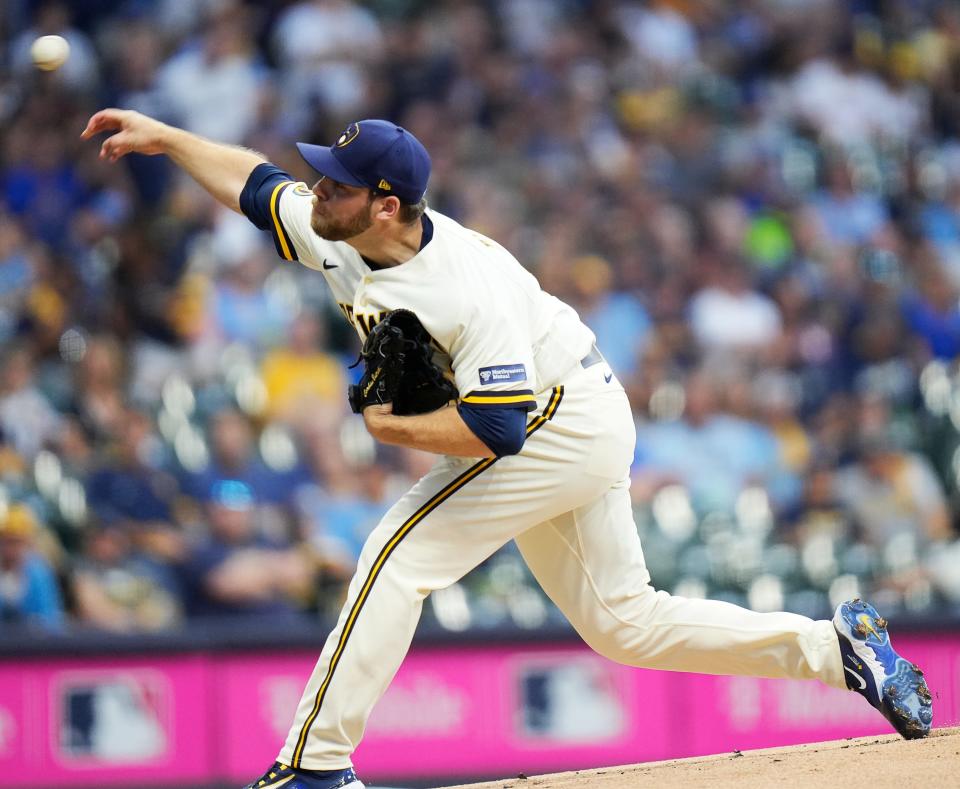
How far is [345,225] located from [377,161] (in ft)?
0.61

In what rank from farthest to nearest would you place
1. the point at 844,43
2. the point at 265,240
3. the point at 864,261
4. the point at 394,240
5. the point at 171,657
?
the point at 844,43, the point at 864,261, the point at 265,240, the point at 171,657, the point at 394,240

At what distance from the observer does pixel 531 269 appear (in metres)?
9.37

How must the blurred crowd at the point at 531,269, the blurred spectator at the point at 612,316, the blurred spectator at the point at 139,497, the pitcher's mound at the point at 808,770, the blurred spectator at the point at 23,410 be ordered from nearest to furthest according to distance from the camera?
the pitcher's mound at the point at 808,770 → the blurred spectator at the point at 139,497 → the blurred crowd at the point at 531,269 → the blurred spectator at the point at 23,410 → the blurred spectator at the point at 612,316

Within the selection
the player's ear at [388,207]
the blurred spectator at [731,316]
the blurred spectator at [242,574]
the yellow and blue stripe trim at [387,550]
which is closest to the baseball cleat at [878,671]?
the yellow and blue stripe trim at [387,550]

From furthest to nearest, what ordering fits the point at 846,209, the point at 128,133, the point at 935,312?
the point at 846,209 < the point at 935,312 < the point at 128,133

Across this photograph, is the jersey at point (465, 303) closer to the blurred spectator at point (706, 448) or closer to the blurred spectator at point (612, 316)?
the blurred spectator at point (706, 448)

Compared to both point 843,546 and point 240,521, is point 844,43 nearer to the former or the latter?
point 843,546

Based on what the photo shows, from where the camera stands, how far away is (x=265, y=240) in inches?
365

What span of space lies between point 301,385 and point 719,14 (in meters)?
5.02

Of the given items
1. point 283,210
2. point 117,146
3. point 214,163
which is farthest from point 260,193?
point 117,146

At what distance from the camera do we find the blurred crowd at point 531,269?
25.1ft

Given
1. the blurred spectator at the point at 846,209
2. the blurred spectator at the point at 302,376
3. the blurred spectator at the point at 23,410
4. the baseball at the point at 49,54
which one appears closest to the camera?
the baseball at the point at 49,54

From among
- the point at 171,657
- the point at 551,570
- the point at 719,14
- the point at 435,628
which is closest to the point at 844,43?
the point at 719,14

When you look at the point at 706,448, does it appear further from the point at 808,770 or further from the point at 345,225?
the point at 345,225
